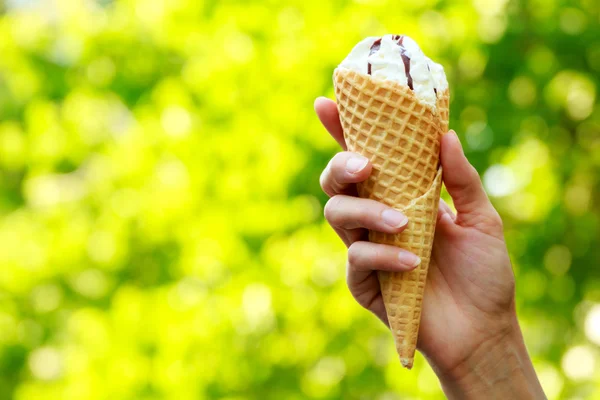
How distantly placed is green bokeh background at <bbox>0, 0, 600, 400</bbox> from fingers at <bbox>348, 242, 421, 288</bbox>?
8.55 feet

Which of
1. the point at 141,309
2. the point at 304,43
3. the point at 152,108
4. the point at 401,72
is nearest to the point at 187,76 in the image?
the point at 152,108

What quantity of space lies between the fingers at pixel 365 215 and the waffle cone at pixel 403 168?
4.0 inches

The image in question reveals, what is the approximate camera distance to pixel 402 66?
1784 mm

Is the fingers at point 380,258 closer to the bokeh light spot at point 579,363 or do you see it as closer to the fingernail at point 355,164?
the fingernail at point 355,164

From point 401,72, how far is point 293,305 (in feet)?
9.85

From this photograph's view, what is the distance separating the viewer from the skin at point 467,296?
72.2 inches

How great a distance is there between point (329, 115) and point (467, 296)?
27.7 inches

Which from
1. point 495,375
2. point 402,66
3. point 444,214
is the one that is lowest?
point 495,375

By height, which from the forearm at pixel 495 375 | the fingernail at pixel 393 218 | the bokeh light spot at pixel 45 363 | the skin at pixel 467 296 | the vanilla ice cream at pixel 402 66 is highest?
the vanilla ice cream at pixel 402 66

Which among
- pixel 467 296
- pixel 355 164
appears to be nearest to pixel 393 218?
pixel 355 164

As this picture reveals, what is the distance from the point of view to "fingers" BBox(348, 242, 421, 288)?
5.54 feet

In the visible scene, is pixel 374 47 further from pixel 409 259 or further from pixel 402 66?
pixel 409 259

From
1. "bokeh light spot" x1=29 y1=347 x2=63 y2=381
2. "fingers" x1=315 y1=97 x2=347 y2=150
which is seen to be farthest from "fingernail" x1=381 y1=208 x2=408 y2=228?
"bokeh light spot" x1=29 y1=347 x2=63 y2=381

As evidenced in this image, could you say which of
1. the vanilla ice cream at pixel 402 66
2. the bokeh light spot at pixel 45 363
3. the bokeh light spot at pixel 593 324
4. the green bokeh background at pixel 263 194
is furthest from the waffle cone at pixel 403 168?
the bokeh light spot at pixel 45 363
